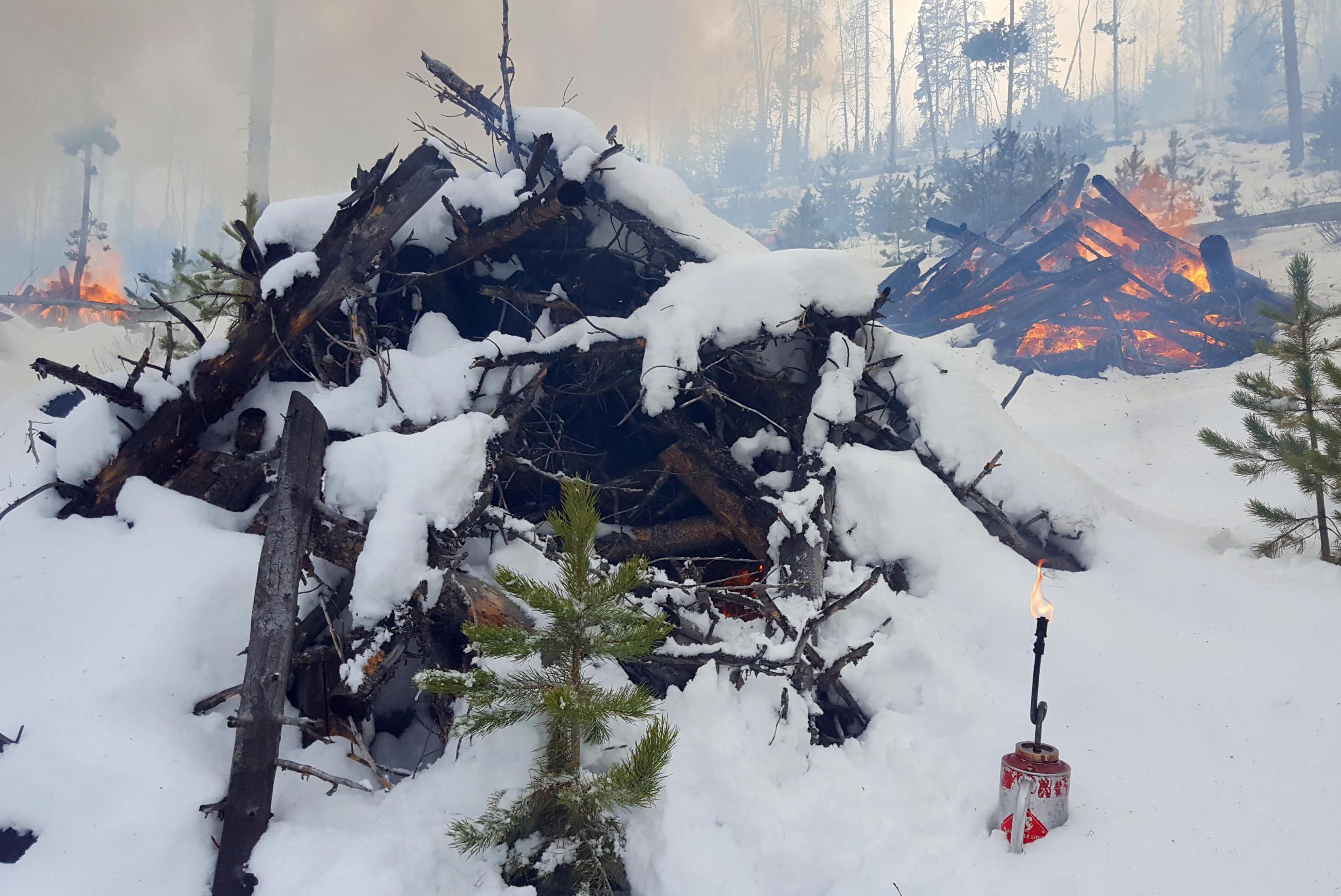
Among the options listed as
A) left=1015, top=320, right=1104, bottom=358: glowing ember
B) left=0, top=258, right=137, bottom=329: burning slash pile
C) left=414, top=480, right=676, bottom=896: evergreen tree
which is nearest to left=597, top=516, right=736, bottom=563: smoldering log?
left=414, top=480, right=676, bottom=896: evergreen tree

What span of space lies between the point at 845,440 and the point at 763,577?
1.30 m

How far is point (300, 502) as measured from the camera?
11.3 ft

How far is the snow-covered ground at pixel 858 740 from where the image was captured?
270cm

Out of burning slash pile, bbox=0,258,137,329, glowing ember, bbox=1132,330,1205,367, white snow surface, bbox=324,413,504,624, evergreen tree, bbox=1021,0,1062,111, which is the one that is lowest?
white snow surface, bbox=324,413,504,624

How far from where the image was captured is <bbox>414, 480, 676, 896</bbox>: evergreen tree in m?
2.71

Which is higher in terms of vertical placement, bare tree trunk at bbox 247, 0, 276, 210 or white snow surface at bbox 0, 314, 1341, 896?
bare tree trunk at bbox 247, 0, 276, 210

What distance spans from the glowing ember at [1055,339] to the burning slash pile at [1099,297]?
2cm

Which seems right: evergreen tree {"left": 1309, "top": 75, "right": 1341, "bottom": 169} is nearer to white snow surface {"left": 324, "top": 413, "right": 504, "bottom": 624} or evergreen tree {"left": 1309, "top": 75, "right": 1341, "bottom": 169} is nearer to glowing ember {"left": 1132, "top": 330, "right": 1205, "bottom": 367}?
glowing ember {"left": 1132, "top": 330, "right": 1205, "bottom": 367}

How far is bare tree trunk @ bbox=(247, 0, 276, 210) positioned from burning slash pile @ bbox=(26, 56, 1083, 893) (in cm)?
Answer: 2930

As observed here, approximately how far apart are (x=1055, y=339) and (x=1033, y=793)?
45.1ft

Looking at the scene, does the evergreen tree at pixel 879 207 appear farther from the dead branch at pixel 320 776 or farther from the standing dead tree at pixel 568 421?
the dead branch at pixel 320 776

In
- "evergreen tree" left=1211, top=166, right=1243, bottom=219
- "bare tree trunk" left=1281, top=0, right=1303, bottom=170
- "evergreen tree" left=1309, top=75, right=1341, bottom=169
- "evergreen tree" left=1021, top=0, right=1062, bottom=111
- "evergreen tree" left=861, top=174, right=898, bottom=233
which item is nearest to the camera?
"evergreen tree" left=1211, top=166, right=1243, bottom=219

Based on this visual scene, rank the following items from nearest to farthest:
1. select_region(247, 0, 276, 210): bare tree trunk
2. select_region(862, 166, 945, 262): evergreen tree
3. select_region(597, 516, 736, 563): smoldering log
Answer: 1. select_region(597, 516, 736, 563): smoldering log
2. select_region(862, 166, 945, 262): evergreen tree
3. select_region(247, 0, 276, 210): bare tree trunk

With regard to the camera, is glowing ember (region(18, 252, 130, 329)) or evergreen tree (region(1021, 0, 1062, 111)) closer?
glowing ember (region(18, 252, 130, 329))
